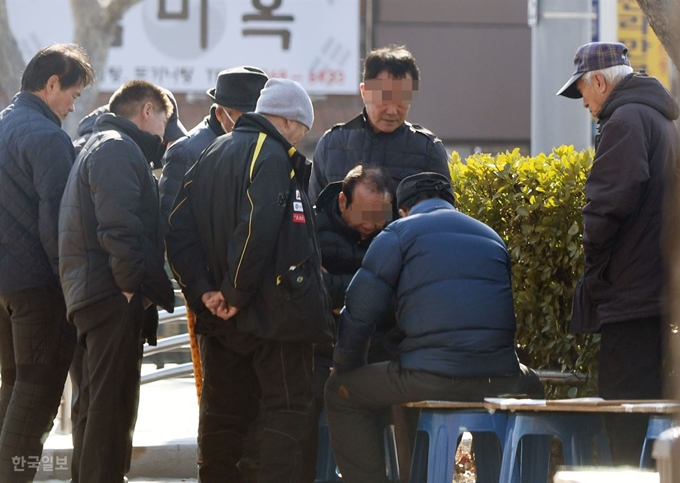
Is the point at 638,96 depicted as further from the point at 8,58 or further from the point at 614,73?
the point at 8,58

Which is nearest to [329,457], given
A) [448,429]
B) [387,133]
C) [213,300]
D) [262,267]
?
[448,429]

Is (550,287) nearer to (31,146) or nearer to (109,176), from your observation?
(109,176)

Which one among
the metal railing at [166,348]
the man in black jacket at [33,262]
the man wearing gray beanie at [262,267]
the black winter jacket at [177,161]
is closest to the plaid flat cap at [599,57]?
the man wearing gray beanie at [262,267]

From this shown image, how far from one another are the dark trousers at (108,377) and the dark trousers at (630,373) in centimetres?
195

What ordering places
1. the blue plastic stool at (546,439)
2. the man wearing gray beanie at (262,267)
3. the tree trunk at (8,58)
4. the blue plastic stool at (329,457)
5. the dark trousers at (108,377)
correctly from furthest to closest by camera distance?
the tree trunk at (8,58) < the blue plastic stool at (329,457) < the dark trousers at (108,377) < the man wearing gray beanie at (262,267) < the blue plastic stool at (546,439)

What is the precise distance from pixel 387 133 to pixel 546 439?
65.1 inches

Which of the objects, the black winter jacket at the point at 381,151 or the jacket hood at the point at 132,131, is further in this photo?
the black winter jacket at the point at 381,151

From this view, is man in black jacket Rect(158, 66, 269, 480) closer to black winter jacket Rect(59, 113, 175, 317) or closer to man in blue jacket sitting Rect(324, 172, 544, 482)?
black winter jacket Rect(59, 113, 175, 317)

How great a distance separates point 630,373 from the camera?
4613 millimetres

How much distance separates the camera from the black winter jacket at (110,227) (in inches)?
187

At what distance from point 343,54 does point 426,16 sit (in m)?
1.50

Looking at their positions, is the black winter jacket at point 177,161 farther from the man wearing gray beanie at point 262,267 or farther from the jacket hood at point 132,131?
the man wearing gray beanie at point 262,267

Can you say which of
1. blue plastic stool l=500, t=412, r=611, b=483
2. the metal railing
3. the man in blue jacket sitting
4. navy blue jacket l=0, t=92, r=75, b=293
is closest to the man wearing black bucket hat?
navy blue jacket l=0, t=92, r=75, b=293

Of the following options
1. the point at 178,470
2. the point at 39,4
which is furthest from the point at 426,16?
the point at 178,470
